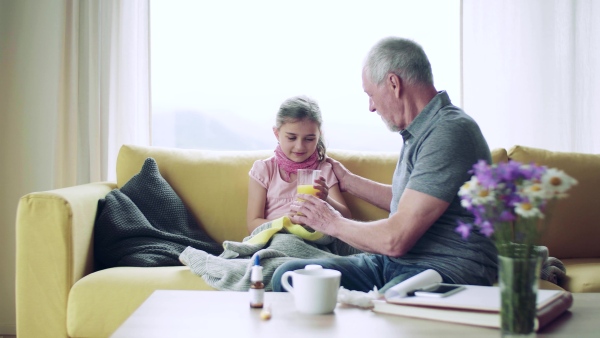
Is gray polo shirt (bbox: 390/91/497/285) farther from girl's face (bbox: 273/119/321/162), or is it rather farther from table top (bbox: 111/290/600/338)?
girl's face (bbox: 273/119/321/162)

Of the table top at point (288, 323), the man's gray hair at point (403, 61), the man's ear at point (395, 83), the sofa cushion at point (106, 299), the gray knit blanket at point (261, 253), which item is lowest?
the sofa cushion at point (106, 299)

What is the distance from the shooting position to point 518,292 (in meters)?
1.00

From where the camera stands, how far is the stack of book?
1176 mm

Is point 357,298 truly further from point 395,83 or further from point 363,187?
point 363,187

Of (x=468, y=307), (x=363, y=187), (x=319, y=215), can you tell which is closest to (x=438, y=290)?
(x=468, y=307)

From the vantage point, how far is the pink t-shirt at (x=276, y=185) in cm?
259

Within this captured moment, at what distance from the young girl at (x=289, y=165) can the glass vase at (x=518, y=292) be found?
150 centimetres

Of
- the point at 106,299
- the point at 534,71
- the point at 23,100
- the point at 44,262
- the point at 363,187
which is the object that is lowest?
the point at 106,299

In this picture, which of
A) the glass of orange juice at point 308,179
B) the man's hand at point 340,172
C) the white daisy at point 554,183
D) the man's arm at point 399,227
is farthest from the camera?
the man's hand at point 340,172

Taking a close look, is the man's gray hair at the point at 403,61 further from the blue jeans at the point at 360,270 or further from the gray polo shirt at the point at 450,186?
the blue jeans at the point at 360,270

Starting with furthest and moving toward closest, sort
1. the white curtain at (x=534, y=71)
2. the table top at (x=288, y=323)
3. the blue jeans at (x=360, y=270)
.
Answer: the white curtain at (x=534, y=71) < the blue jeans at (x=360, y=270) < the table top at (x=288, y=323)

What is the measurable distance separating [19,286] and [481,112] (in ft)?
7.78

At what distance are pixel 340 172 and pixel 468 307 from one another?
1.39 meters

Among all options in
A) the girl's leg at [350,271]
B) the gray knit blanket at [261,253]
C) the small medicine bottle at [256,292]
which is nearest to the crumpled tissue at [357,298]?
the small medicine bottle at [256,292]
